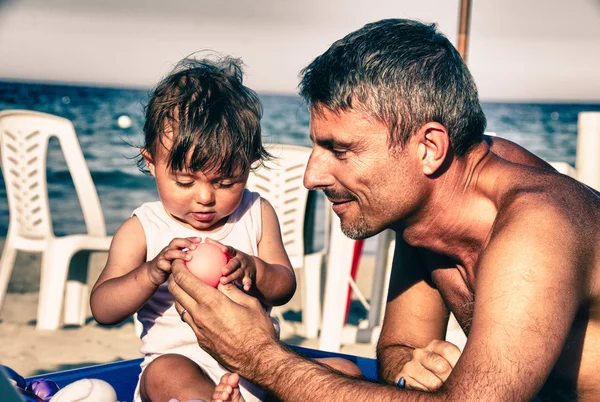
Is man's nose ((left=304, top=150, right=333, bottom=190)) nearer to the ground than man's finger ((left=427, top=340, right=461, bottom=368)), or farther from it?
farther from it

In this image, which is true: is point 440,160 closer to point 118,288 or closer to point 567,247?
point 567,247

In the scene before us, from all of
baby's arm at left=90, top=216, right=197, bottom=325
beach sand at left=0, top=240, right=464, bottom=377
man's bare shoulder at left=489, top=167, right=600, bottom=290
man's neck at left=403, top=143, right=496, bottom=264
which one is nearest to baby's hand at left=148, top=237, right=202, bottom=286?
baby's arm at left=90, top=216, right=197, bottom=325

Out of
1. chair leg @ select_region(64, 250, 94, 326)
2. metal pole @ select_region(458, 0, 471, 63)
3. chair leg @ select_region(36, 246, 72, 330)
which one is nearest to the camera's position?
metal pole @ select_region(458, 0, 471, 63)

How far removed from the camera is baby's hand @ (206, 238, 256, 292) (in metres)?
2.48

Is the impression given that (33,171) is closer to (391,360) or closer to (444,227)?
(391,360)

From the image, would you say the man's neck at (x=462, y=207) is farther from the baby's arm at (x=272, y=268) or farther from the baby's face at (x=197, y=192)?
the baby's face at (x=197, y=192)

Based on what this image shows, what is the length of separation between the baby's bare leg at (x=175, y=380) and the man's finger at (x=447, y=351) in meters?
0.76

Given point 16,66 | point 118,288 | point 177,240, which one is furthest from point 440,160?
point 16,66

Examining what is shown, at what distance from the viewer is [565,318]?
2.14 m

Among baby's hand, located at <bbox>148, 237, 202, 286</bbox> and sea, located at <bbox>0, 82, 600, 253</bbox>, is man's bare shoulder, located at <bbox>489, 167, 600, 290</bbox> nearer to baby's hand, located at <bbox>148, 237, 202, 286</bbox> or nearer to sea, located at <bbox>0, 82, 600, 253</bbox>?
sea, located at <bbox>0, 82, 600, 253</bbox>

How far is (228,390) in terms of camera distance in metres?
2.39

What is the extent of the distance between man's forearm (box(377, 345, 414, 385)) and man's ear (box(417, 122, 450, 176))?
0.81 meters

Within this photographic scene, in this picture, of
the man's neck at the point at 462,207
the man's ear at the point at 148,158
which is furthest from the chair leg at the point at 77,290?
the man's neck at the point at 462,207

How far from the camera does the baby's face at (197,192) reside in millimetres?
2691
